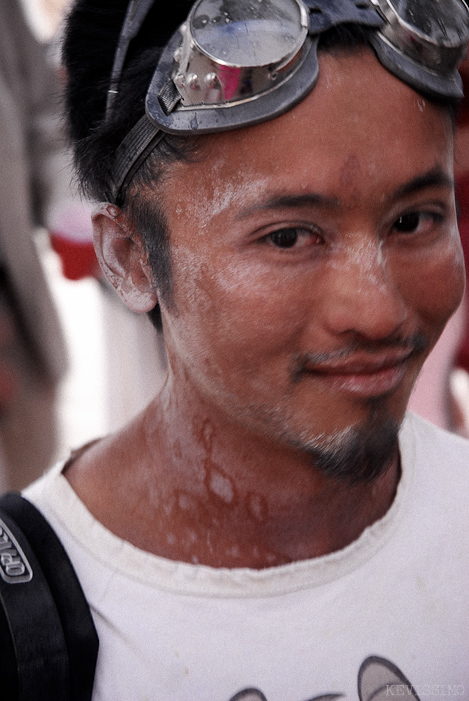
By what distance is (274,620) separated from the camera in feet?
4.61

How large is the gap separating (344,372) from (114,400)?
245 centimetres

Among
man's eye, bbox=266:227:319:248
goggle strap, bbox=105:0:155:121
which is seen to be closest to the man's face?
man's eye, bbox=266:227:319:248

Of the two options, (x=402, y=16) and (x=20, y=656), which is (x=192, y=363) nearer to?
(x=20, y=656)

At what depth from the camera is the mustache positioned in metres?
1.26

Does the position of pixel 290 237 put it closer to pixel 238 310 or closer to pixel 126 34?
pixel 238 310

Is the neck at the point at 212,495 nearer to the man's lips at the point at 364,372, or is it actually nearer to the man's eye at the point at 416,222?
the man's lips at the point at 364,372

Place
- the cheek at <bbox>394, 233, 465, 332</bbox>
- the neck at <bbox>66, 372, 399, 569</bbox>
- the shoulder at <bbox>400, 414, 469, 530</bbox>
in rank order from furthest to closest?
the shoulder at <bbox>400, 414, 469, 530</bbox> < the neck at <bbox>66, 372, 399, 569</bbox> < the cheek at <bbox>394, 233, 465, 332</bbox>

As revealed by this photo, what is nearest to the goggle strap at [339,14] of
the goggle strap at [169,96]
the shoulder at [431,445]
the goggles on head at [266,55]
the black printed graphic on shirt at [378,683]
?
the goggles on head at [266,55]

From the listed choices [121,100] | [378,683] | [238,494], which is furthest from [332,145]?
[378,683]

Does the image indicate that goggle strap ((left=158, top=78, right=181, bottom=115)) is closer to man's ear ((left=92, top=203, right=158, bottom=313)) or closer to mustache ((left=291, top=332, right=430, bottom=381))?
man's ear ((left=92, top=203, right=158, bottom=313))

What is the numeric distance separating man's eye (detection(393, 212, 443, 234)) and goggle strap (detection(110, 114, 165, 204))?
43 cm

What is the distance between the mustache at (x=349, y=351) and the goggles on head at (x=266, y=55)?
1.26 ft

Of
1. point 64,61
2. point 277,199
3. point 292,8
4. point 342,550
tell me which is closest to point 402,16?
point 292,8

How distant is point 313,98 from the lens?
1.23 meters
